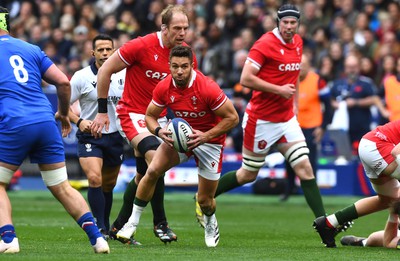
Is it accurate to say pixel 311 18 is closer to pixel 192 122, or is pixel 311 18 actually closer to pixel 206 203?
pixel 206 203

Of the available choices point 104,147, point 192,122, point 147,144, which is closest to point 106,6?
point 104,147

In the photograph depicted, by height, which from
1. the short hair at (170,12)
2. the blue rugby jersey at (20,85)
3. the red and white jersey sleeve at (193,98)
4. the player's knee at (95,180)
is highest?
the short hair at (170,12)

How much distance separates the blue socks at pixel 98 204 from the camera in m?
12.5

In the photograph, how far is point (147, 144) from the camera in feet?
39.2

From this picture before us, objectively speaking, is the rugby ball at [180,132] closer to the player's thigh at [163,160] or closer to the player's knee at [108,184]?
the player's thigh at [163,160]

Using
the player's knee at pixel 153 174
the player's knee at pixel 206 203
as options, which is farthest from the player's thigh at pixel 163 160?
the player's knee at pixel 206 203

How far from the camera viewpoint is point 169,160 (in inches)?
447

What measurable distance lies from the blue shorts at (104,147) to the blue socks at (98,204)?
1.60ft

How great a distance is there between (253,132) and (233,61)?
1061cm

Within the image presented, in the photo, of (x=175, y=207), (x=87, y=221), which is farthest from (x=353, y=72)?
(x=87, y=221)

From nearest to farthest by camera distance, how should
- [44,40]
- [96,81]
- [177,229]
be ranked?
[96,81]
[177,229]
[44,40]

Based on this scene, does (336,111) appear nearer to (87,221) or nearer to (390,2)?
(390,2)

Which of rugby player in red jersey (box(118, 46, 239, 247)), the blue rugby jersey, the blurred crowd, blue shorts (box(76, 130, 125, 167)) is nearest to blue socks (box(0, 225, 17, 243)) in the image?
the blue rugby jersey

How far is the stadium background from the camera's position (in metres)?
21.3
